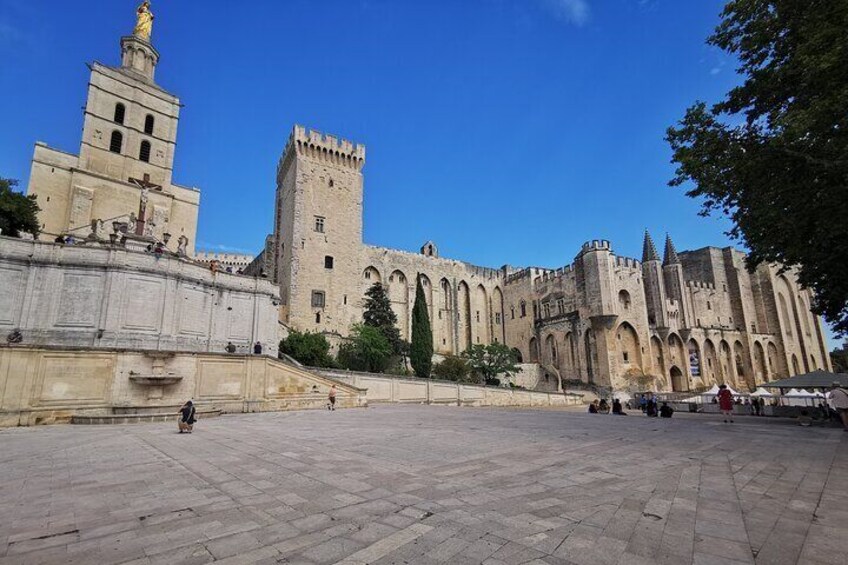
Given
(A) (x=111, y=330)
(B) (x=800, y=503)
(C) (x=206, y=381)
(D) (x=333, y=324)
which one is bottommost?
(B) (x=800, y=503)

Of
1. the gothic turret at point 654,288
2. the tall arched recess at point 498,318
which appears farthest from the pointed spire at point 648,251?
the tall arched recess at point 498,318

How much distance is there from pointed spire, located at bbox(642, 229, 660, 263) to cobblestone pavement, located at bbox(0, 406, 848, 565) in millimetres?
46576

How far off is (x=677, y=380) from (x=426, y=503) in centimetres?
5206

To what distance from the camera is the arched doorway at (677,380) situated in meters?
46.4

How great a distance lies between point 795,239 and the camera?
10.5m

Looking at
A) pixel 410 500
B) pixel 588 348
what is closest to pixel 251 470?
pixel 410 500

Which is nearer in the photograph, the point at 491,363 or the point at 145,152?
the point at 145,152

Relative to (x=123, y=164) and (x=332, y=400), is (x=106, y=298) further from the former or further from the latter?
(x=123, y=164)

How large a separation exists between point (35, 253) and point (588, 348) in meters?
42.0

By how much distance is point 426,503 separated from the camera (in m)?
4.51

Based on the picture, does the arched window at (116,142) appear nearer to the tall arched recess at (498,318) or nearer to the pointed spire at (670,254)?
the tall arched recess at (498,318)

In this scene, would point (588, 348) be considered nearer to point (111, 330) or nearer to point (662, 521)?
point (111, 330)

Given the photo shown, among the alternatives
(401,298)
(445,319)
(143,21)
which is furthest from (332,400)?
(143,21)

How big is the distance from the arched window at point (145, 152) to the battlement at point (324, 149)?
11.7 metres
